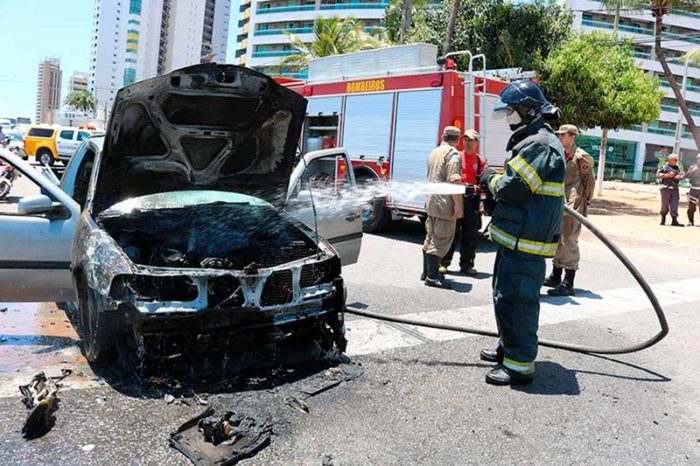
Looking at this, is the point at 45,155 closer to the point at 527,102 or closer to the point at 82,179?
the point at 82,179

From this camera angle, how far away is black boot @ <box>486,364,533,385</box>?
4.01 metres

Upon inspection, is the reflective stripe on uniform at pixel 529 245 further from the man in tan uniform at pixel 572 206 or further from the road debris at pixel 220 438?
the man in tan uniform at pixel 572 206

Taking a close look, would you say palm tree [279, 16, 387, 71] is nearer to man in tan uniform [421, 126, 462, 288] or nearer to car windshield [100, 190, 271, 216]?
man in tan uniform [421, 126, 462, 288]

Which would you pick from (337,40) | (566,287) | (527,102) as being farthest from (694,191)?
(337,40)

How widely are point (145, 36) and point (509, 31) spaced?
124m

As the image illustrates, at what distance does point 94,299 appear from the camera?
3613 mm

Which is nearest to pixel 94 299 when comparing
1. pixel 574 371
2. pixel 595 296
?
pixel 574 371

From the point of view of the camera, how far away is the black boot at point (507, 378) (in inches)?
158

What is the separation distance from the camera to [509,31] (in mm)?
18312

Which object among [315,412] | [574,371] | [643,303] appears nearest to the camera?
[315,412]

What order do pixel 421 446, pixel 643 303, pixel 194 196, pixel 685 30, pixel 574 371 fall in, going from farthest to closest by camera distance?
1. pixel 685 30
2. pixel 643 303
3. pixel 194 196
4. pixel 574 371
5. pixel 421 446

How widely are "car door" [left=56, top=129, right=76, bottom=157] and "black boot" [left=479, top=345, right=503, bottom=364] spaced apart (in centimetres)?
2776

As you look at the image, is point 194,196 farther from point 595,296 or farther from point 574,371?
point 595,296

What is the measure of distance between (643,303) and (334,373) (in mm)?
4355
